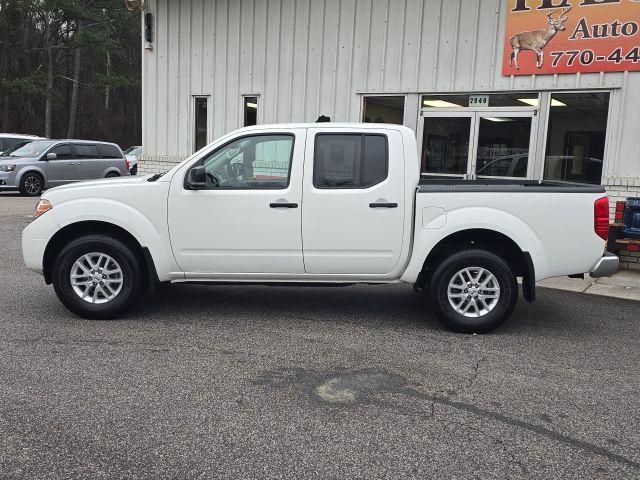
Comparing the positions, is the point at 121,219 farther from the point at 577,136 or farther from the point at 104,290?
the point at 577,136

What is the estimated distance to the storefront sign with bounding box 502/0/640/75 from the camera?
28.6 feet

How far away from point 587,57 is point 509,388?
6.71m

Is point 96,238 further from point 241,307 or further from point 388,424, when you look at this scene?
point 388,424

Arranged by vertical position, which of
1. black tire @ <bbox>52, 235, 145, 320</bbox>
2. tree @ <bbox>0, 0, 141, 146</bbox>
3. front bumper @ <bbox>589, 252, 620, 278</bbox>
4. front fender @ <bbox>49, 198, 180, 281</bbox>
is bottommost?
black tire @ <bbox>52, 235, 145, 320</bbox>

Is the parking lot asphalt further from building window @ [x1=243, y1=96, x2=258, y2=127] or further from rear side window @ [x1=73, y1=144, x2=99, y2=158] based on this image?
rear side window @ [x1=73, y1=144, x2=99, y2=158]

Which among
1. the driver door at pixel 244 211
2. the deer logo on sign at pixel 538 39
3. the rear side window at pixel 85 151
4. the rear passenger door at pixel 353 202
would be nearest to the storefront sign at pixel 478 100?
the deer logo on sign at pixel 538 39

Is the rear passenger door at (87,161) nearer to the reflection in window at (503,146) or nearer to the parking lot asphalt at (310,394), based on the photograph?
the reflection in window at (503,146)

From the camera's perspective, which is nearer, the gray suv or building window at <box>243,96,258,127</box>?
building window at <box>243,96,258,127</box>

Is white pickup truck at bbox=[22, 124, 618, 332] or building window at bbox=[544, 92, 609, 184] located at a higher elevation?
building window at bbox=[544, 92, 609, 184]

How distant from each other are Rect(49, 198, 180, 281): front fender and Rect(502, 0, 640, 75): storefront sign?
6.66 m

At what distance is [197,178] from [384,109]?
6170 millimetres

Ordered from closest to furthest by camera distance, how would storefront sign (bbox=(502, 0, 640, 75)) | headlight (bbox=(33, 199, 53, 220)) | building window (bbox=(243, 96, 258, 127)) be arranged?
1. headlight (bbox=(33, 199, 53, 220))
2. storefront sign (bbox=(502, 0, 640, 75))
3. building window (bbox=(243, 96, 258, 127))

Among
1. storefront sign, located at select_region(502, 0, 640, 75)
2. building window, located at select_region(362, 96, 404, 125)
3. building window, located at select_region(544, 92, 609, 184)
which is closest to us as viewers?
storefront sign, located at select_region(502, 0, 640, 75)

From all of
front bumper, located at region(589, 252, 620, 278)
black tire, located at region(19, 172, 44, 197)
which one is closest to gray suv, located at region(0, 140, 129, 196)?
black tire, located at region(19, 172, 44, 197)
